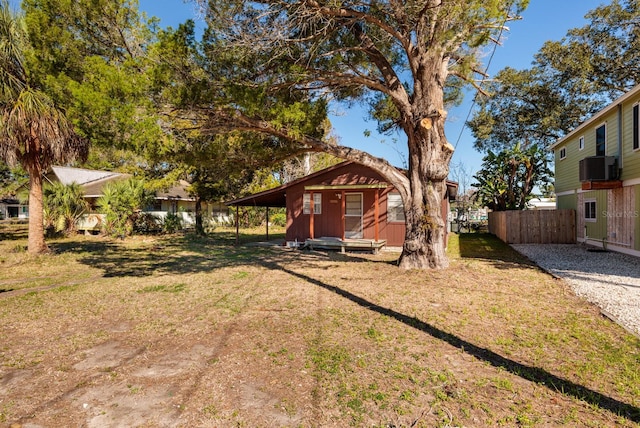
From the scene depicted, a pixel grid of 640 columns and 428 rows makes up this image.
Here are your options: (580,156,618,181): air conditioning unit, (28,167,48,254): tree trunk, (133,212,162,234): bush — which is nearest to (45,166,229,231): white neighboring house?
(133,212,162,234): bush

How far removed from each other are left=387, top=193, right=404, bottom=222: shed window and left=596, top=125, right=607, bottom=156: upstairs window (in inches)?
290

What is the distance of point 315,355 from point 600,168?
1232cm

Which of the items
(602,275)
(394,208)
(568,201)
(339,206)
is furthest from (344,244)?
(568,201)

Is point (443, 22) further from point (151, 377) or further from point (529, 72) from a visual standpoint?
point (529, 72)

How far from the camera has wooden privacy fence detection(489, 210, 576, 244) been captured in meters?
14.3

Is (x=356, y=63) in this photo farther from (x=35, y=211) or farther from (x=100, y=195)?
(x=100, y=195)

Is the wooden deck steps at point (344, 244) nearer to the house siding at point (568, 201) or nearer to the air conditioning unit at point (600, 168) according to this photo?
the air conditioning unit at point (600, 168)

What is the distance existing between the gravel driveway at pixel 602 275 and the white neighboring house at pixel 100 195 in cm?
1794

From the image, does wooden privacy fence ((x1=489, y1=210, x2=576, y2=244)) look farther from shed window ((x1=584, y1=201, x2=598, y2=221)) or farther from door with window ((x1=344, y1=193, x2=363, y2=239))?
door with window ((x1=344, y1=193, x2=363, y2=239))

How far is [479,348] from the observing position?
3877 mm

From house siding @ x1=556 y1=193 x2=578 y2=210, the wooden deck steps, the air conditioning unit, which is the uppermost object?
the air conditioning unit

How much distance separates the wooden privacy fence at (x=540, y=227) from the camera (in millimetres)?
14336

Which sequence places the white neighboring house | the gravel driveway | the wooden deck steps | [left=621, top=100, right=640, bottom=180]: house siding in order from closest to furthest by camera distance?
1. the gravel driveway
2. [left=621, top=100, right=640, bottom=180]: house siding
3. the wooden deck steps
4. the white neighboring house

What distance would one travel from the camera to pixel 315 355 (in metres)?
3.71
